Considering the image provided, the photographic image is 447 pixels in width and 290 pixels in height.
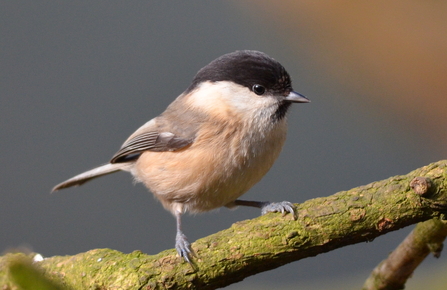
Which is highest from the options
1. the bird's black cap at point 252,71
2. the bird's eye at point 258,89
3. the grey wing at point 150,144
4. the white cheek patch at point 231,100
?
the bird's black cap at point 252,71

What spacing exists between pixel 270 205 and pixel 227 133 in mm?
316

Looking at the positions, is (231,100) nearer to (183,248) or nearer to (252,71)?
(252,71)

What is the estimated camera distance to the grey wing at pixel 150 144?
175cm

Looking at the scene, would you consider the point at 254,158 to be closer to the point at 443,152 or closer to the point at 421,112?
the point at 421,112

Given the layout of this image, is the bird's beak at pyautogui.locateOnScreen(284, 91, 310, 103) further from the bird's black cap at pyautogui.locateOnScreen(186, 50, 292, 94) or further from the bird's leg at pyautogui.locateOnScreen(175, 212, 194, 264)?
the bird's leg at pyautogui.locateOnScreen(175, 212, 194, 264)

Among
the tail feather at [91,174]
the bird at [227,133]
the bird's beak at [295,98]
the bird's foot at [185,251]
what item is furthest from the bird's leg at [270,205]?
the tail feather at [91,174]

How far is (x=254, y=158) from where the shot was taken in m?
1.64

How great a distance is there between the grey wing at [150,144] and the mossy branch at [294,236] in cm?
54

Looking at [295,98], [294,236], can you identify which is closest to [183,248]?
[294,236]

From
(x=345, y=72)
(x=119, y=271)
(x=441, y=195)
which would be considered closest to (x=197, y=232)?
(x=345, y=72)

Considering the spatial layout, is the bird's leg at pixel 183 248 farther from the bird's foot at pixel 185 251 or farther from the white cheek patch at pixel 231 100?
the white cheek patch at pixel 231 100

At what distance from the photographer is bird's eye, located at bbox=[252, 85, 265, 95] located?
1.67 meters

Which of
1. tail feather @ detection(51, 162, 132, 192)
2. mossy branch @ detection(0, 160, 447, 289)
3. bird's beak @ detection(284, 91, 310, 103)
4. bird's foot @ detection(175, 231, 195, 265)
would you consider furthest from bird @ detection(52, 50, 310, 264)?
tail feather @ detection(51, 162, 132, 192)

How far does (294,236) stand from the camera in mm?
1239
